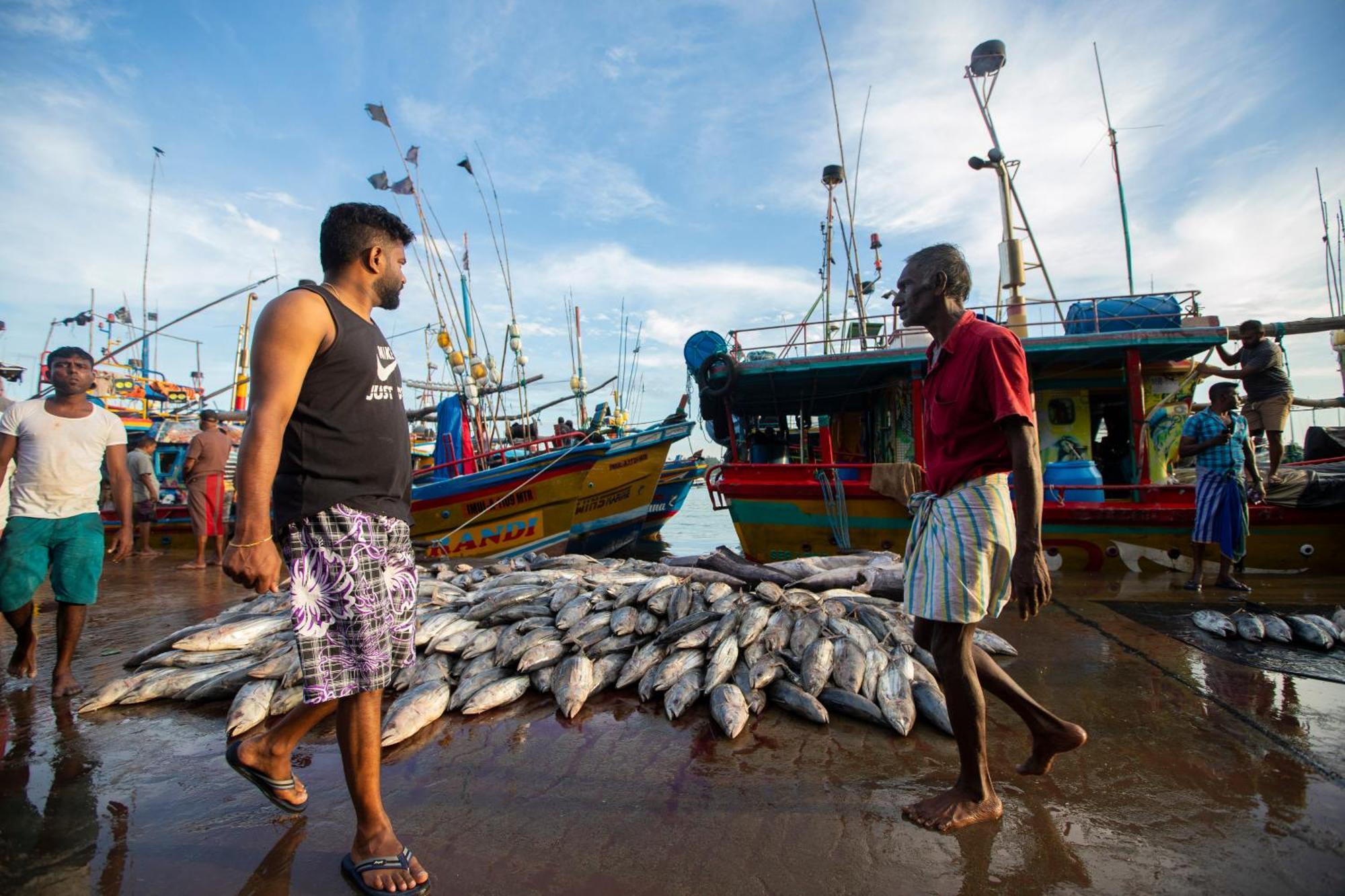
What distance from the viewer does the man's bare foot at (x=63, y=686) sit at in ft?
11.7

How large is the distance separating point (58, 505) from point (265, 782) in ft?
8.93

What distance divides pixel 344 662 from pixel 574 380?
14.6 m

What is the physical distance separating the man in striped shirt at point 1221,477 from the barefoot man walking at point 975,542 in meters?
5.49

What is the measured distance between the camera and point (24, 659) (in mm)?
3818

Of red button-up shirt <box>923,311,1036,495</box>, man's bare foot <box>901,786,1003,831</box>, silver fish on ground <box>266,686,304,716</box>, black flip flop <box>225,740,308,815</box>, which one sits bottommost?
man's bare foot <box>901,786,1003,831</box>

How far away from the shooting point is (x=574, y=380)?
53.3 ft

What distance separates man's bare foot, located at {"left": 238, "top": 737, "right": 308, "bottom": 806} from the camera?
6.83 ft

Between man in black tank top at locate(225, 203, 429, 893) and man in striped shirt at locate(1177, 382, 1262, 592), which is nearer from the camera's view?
man in black tank top at locate(225, 203, 429, 893)

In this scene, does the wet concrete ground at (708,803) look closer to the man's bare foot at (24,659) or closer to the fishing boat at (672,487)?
the man's bare foot at (24,659)

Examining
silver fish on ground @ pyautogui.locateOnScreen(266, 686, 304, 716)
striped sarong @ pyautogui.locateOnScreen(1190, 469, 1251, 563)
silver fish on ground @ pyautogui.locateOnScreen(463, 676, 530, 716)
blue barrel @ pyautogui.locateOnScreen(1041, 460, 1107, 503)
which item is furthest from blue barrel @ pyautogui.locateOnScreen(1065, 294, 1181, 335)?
silver fish on ground @ pyautogui.locateOnScreen(266, 686, 304, 716)

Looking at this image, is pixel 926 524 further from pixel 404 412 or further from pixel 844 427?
pixel 844 427

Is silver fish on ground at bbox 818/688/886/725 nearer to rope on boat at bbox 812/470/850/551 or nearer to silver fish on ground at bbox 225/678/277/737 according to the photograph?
silver fish on ground at bbox 225/678/277/737

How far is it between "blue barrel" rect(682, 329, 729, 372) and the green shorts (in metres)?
7.61

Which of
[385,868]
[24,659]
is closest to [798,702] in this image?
[385,868]
